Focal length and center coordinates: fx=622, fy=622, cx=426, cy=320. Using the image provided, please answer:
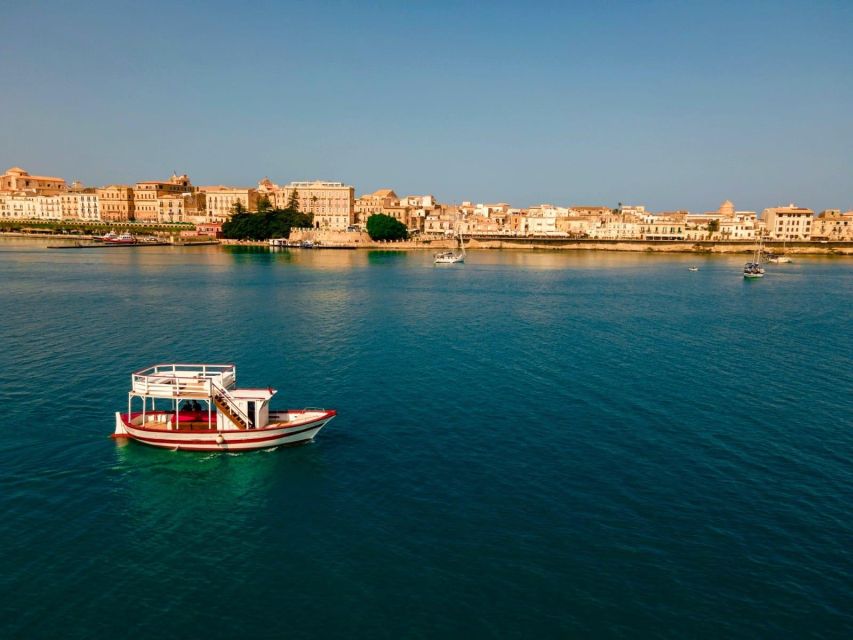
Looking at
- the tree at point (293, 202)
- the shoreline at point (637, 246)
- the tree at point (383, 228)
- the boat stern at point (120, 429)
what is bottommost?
the boat stern at point (120, 429)

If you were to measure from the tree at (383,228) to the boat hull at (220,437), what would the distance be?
161661 mm

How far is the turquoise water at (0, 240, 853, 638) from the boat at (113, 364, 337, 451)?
61cm

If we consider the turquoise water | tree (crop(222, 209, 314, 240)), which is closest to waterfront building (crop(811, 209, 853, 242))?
tree (crop(222, 209, 314, 240))

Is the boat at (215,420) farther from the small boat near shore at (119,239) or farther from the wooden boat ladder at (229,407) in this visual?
the small boat near shore at (119,239)

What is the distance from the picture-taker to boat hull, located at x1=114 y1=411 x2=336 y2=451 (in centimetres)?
2520

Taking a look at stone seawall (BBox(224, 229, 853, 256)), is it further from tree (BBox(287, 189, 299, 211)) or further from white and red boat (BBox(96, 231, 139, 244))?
white and red boat (BBox(96, 231, 139, 244))

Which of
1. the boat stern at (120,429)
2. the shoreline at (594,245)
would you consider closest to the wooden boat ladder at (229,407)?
the boat stern at (120,429)

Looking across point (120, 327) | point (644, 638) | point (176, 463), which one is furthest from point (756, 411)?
point (120, 327)

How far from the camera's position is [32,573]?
17172 mm

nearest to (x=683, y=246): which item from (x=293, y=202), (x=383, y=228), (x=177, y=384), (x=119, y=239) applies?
(x=383, y=228)

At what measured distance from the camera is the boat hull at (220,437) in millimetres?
25203

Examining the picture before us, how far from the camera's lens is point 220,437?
989 inches

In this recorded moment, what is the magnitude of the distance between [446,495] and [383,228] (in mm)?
166959

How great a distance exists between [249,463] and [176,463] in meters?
2.85
